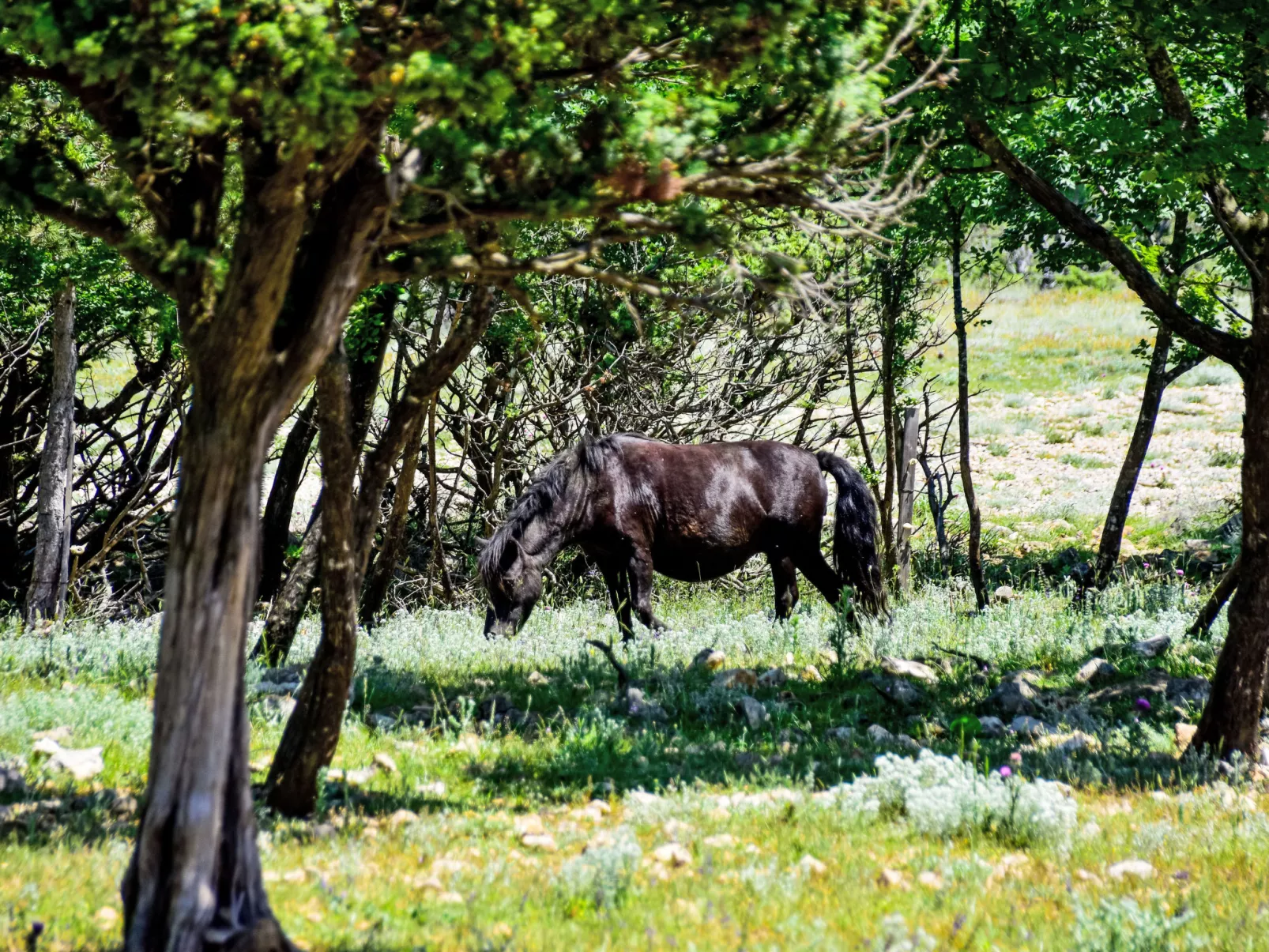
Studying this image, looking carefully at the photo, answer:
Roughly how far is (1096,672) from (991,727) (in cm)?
183

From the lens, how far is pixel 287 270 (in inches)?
162

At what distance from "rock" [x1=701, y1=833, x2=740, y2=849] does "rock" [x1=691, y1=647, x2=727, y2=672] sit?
434cm

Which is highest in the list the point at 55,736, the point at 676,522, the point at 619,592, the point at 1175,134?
the point at 1175,134

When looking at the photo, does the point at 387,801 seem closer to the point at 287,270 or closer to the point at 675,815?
the point at 675,815

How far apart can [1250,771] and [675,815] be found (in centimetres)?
360

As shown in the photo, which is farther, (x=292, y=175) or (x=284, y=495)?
(x=284, y=495)

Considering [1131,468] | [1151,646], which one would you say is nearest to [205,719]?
[1151,646]

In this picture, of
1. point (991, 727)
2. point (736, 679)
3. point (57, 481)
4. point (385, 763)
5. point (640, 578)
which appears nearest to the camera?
point (385, 763)

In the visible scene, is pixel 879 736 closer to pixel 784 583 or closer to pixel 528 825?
pixel 528 825

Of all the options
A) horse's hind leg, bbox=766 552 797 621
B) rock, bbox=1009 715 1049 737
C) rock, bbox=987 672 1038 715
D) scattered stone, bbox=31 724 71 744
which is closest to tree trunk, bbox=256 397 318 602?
horse's hind leg, bbox=766 552 797 621

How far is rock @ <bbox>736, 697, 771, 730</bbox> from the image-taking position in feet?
28.0

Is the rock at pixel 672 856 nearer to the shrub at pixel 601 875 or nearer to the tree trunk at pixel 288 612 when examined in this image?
the shrub at pixel 601 875

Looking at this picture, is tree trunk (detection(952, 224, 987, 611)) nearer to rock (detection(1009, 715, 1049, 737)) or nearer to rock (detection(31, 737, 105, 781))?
rock (detection(1009, 715, 1049, 737))

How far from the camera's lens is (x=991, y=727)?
851 cm
